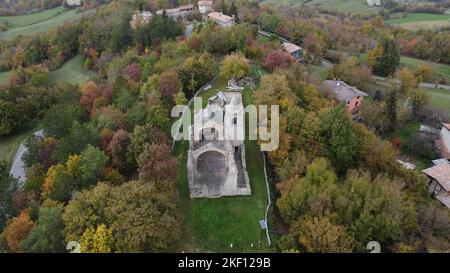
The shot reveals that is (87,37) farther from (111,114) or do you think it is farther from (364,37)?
(364,37)

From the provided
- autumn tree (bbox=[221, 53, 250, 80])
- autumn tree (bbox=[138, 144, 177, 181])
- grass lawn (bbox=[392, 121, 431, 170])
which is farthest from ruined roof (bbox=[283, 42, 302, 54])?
autumn tree (bbox=[138, 144, 177, 181])

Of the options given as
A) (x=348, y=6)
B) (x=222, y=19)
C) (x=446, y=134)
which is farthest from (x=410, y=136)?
(x=348, y=6)

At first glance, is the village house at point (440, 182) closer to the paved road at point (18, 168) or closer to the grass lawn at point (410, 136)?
the grass lawn at point (410, 136)

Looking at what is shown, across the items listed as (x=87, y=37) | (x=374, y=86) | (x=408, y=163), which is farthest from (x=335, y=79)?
(x=87, y=37)

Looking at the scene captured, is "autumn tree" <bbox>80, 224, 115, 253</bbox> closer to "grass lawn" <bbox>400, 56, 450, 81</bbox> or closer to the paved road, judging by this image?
the paved road

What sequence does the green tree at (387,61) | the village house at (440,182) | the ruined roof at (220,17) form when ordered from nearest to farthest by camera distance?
1. the village house at (440,182)
2. the green tree at (387,61)
3. the ruined roof at (220,17)

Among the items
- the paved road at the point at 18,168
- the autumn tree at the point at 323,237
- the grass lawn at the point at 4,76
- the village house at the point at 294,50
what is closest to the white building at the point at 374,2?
Result: the village house at the point at 294,50
